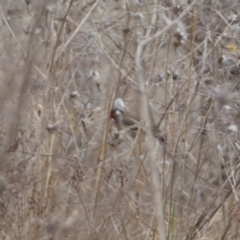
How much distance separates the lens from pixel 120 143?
2.67 metres

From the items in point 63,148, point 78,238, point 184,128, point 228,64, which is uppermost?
point 228,64

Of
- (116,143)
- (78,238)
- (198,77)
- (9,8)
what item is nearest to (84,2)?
(9,8)

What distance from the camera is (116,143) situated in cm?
257

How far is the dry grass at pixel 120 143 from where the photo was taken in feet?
6.45

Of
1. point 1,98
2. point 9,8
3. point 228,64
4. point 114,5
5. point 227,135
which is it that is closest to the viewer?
point 1,98

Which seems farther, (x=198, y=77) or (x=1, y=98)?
(x=198, y=77)

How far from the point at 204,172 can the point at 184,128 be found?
0.37 meters

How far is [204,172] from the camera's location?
250 centimetres

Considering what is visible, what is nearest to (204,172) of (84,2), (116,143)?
(116,143)

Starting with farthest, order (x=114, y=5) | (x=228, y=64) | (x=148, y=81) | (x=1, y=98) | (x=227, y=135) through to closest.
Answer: (x=114, y=5)
(x=228, y=64)
(x=148, y=81)
(x=227, y=135)
(x=1, y=98)

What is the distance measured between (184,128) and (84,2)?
38.1 inches

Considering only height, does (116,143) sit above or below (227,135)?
below

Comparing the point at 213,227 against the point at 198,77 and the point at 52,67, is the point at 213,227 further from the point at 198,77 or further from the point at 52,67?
the point at 52,67

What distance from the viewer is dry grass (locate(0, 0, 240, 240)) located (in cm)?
197
